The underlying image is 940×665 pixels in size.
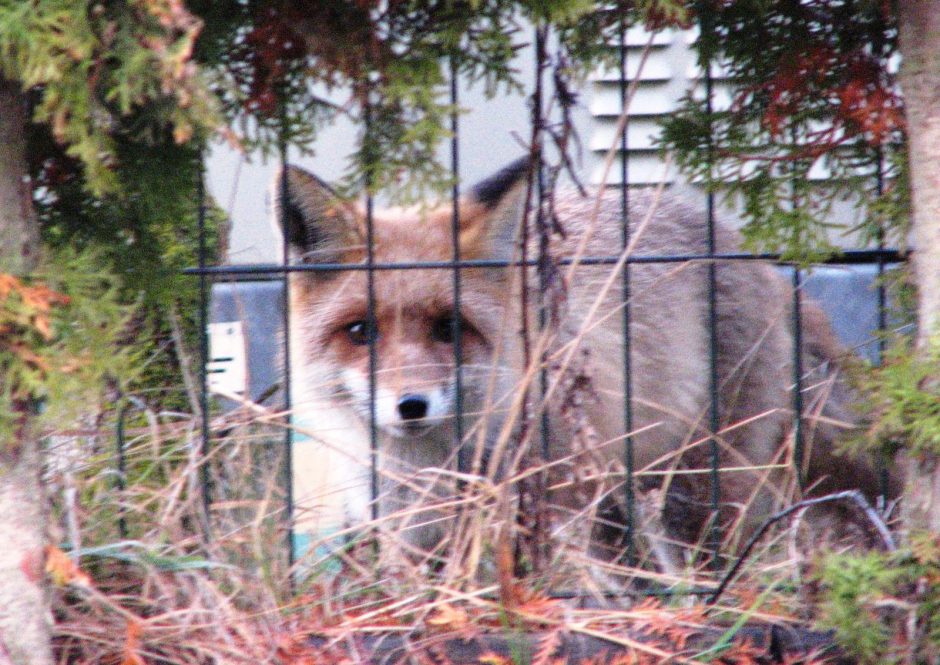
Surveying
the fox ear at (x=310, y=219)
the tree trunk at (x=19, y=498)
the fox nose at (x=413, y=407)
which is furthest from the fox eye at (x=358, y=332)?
A: the tree trunk at (x=19, y=498)

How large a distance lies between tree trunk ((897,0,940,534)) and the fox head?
4.10 feet

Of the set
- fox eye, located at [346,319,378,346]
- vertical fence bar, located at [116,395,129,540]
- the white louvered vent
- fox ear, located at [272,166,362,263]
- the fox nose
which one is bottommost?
vertical fence bar, located at [116,395,129,540]

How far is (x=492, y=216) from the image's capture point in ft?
12.1

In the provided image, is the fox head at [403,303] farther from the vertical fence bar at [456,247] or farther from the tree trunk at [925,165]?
the tree trunk at [925,165]

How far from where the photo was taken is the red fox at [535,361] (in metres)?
3.21

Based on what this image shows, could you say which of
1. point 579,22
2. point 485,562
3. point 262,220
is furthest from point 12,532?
point 262,220

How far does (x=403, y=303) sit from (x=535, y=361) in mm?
976

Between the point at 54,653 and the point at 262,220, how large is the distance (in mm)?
4213

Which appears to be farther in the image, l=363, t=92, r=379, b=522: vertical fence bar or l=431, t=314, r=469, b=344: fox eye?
l=431, t=314, r=469, b=344: fox eye

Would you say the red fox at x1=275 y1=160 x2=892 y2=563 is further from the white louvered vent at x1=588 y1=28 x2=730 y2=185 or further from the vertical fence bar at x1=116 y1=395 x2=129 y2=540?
the white louvered vent at x1=588 y1=28 x2=730 y2=185

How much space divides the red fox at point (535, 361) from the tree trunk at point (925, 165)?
0.69 meters

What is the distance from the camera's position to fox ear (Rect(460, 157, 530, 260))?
3.57m

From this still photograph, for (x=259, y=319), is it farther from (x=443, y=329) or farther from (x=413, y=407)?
(x=413, y=407)

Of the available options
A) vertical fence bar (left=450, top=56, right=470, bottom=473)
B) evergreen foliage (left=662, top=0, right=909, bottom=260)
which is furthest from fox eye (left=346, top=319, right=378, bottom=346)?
evergreen foliage (left=662, top=0, right=909, bottom=260)
